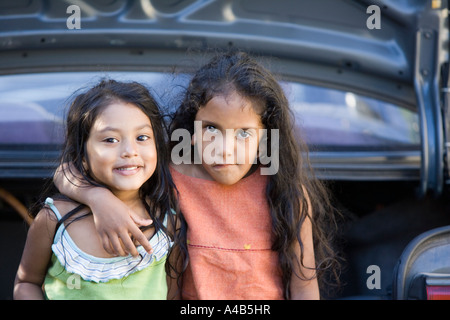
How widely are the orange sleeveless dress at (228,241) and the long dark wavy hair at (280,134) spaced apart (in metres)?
0.04

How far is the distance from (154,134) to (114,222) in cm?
30

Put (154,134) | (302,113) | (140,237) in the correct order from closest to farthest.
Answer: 1. (140,237)
2. (154,134)
3. (302,113)

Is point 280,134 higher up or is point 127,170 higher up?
point 280,134

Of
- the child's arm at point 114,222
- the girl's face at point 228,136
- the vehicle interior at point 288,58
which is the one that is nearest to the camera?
the child's arm at point 114,222

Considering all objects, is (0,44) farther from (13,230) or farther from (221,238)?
(221,238)

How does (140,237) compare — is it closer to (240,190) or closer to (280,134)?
(240,190)

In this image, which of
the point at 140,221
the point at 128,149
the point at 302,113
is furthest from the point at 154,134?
the point at 302,113

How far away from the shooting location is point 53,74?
93.4 inches

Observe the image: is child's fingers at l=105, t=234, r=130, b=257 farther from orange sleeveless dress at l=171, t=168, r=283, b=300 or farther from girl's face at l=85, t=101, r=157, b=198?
orange sleeveless dress at l=171, t=168, r=283, b=300

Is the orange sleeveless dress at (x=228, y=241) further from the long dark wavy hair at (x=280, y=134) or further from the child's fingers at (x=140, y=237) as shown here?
the child's fingers at (x=140, y=237)

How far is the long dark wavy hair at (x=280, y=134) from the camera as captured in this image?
1.71 meters

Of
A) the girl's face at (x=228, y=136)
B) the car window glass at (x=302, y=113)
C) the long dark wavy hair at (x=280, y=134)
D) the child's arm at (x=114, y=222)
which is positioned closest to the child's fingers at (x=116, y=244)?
the child's arm at (x=114, y=222)

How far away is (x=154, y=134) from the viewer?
168 cm

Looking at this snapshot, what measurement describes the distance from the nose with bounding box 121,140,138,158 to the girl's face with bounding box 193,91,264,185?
213mm
